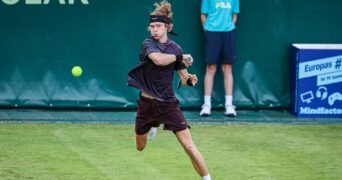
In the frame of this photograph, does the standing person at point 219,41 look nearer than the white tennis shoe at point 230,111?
Yes

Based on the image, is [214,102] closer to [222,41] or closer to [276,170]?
[222,41]

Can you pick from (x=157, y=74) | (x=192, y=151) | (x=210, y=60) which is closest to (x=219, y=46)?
(x=210, y=60)

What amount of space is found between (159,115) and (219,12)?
4838 millimetres

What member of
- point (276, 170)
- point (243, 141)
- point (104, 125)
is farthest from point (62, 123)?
point (276, 170)

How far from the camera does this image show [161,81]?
32.4 feet

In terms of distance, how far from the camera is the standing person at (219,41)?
47.3 feet

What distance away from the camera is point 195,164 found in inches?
383

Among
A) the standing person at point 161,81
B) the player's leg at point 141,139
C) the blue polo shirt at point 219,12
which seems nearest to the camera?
the standing person at point 161,81

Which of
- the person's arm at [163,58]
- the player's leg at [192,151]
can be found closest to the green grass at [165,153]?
the player's leg at [192,151]

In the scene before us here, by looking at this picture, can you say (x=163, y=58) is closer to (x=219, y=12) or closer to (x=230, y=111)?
(x=219, y=12)

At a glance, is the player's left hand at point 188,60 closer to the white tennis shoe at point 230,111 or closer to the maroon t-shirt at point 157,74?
the maroon t-shirt at point 157,74

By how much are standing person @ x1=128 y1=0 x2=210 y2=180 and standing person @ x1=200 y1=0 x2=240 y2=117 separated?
4470mm

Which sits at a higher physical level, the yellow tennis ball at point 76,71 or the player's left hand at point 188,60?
the player's left hand at point 188,60

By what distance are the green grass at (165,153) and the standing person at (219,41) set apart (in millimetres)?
799
